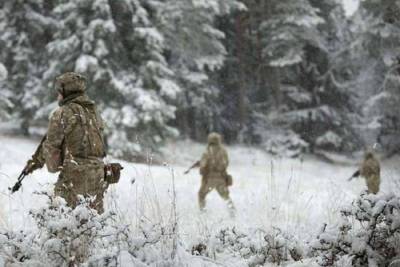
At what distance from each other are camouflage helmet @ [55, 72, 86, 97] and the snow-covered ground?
2.84ft

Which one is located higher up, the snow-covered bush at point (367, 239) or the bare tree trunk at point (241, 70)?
the bare tree trunk at point (241, 70)

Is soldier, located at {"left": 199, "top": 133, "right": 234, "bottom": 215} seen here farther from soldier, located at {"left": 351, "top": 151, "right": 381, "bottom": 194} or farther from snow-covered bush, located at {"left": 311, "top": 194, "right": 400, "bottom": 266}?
snow-covered bush, located at {"left": 311, "top": 194, "right": 400, "bottom": 266}

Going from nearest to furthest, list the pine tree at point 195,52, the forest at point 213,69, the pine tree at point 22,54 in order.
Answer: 1. the forest at point 213,69
2. the pine tree at point 22,54
3. the pine tree at point 195,52

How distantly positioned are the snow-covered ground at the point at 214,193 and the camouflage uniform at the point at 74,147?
200 mm

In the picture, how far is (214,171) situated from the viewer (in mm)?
9711

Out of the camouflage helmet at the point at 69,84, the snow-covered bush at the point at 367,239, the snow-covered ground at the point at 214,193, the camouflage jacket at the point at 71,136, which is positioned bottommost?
the snow-covered ground at the point at 214,193

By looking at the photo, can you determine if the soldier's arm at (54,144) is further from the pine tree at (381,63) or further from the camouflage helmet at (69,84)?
the pine tree at (381,63)

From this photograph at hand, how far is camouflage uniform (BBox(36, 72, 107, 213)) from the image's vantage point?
4.41m

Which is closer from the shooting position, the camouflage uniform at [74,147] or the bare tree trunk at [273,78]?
the camouflage uniform at [74,147]

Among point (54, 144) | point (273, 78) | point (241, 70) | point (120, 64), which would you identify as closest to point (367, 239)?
point (54, 144)

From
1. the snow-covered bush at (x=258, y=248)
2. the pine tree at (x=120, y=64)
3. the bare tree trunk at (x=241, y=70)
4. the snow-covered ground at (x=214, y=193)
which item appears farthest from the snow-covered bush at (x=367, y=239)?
the bare tree trunk at (x=241, y=70)

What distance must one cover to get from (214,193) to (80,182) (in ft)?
27.2

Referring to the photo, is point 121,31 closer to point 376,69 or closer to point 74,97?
point 376,69

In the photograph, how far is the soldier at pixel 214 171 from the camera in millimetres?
9609
